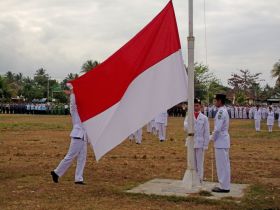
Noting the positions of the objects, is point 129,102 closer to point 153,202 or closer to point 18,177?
point 153,202

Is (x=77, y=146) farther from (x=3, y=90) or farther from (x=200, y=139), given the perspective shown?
(x=3, y=90)

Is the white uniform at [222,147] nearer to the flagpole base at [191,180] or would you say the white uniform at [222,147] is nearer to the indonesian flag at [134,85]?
the flagpole base at [191,180]

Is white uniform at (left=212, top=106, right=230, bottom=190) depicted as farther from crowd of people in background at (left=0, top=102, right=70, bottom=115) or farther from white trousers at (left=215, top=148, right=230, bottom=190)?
crowd of people in background at (left=0, top=102, right=70, bottom=115)

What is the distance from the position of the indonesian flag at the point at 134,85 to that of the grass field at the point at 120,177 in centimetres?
113

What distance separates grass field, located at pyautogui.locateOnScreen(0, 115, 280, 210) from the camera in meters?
8.50

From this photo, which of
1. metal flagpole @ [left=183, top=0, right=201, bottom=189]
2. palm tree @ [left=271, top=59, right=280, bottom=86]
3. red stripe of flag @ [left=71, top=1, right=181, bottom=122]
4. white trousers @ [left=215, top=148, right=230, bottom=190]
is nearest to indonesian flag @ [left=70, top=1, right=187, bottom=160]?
red stripe of flag @ [left=71, top=1, right=181, bottom=122]

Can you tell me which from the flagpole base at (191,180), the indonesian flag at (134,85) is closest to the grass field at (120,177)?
the flagpole base at (191,180)

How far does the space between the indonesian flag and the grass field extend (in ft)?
3.69

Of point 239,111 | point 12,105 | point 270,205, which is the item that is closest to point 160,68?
point 270,205

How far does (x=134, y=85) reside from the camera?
9203 mm

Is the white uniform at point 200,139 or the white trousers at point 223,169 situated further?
the white uniform at point 200,139

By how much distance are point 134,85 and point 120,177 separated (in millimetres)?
3178

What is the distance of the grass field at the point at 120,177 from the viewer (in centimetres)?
850

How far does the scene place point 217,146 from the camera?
961cm
